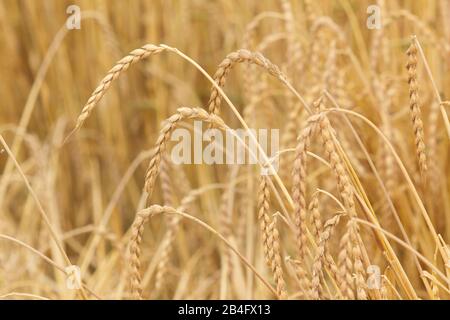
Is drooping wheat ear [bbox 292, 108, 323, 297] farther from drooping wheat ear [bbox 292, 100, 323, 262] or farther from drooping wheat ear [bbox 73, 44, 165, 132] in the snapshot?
drooping wheat ear [bbox 73, 44, 165, 132]

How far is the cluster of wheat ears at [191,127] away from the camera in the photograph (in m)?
1.09

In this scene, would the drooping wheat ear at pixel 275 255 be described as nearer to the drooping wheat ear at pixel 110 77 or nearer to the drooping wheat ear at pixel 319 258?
the drooping wheat ear at pixel 319 258

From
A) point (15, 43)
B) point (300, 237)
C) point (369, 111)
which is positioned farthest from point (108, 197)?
point (300, 237)

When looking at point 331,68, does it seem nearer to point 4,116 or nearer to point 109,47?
point 109,47

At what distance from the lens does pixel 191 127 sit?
101 centimetres

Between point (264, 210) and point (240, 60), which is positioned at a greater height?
point (240, 60)

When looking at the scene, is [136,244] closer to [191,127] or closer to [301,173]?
[301,173]

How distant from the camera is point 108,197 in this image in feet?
5.39

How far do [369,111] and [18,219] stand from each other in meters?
0.78

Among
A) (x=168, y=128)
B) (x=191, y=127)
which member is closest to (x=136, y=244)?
(x=168, y=128)

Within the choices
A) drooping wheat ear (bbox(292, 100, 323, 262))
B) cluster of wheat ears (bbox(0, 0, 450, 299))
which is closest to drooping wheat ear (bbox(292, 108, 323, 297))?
drooping wheat ear (bbox(292, 100, 323, 262))

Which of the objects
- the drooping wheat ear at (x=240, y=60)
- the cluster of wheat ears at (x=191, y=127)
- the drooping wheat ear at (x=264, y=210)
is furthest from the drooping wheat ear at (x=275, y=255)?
the cluster of wheat ears at (x=191, y=127)

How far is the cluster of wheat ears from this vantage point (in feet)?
3.57

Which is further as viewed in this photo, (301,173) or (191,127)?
(191,127)
